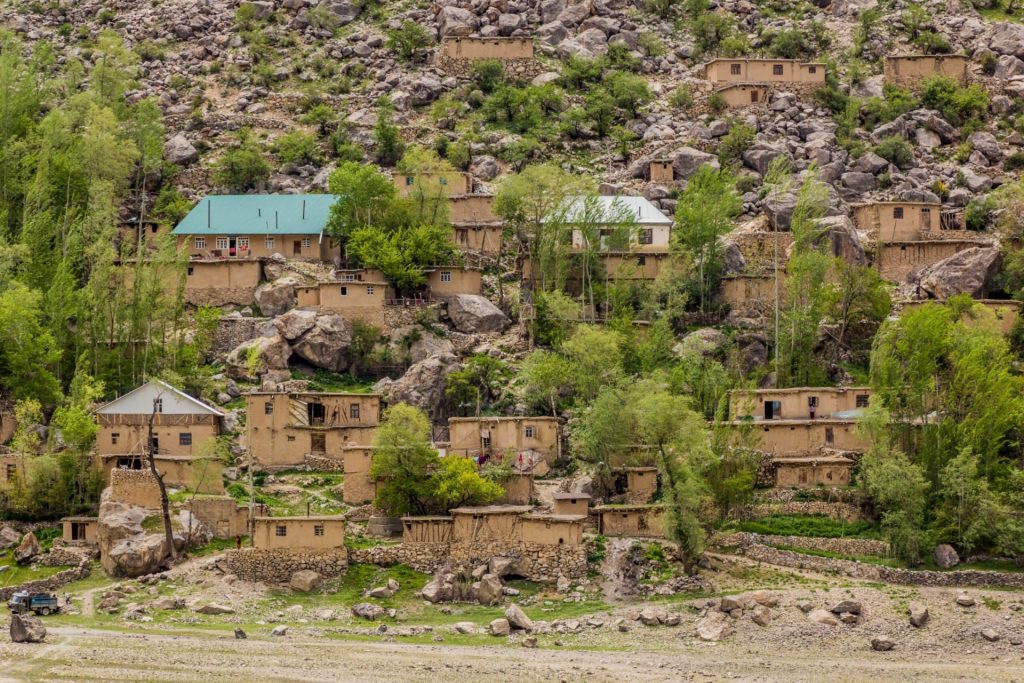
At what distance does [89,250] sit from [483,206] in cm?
2153

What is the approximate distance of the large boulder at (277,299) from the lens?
305ft

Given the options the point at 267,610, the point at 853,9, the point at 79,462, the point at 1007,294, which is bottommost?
the point at 267,610

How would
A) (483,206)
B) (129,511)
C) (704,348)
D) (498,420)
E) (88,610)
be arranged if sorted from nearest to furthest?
1. (88,610)
2. (129,511)
3. (498,420)
4. (704,348)
5. (483,206)

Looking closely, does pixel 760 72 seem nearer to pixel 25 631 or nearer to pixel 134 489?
pixel 134 489

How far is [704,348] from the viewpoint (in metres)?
88.5

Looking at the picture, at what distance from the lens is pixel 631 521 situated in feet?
251

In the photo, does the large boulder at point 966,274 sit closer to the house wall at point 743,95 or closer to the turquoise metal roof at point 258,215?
the house wall at point 743,95

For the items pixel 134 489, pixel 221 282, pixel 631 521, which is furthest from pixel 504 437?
pixel 221 282

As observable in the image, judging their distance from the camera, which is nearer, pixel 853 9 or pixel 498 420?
pixel 498 420

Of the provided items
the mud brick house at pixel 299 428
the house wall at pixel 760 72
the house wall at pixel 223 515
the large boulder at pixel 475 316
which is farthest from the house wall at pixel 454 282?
the house wall at pixel 760 72

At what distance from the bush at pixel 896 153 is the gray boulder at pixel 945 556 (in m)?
38.1

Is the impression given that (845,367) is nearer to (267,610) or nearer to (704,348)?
(704,348)

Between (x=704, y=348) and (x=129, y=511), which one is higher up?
(x=704, y=348)

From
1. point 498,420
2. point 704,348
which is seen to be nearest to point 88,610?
point 498,420
